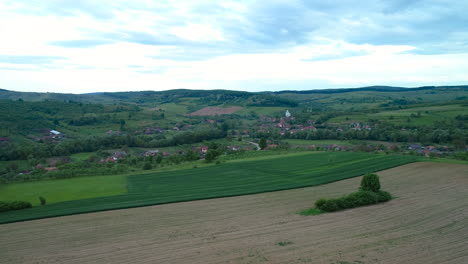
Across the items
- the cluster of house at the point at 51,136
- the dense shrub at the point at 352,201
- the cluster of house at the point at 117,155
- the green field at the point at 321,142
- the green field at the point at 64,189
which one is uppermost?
the dense shrub at the point at 352,201

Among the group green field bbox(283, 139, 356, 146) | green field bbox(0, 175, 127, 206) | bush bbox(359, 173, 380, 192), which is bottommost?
green field bbox(0, 175, 127, 206)

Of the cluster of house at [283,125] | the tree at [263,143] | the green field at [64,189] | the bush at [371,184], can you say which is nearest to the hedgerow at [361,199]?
the bush at [371,184]

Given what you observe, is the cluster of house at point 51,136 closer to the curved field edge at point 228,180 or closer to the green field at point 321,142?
the curved field edge at point 228,180

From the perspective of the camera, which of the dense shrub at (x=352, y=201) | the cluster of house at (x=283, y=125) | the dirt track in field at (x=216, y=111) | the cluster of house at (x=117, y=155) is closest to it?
the dense shrub at (x=352, y=201)

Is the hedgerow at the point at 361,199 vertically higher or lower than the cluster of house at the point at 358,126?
lower

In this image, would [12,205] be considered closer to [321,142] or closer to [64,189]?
[64,189]

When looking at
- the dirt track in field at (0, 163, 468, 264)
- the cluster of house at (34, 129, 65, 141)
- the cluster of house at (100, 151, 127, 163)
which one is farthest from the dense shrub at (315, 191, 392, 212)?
the cluster of house at (34, 129, 65, 141)

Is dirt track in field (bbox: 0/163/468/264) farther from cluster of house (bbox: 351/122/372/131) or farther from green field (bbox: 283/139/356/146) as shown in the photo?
cluster of house (bbox: 351/122/372/131)
